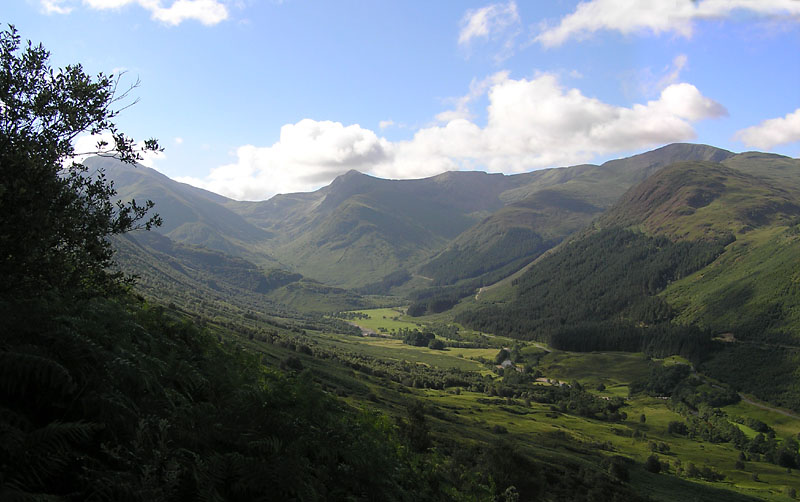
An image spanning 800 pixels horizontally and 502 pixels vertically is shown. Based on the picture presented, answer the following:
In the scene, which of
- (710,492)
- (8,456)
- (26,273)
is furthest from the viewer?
(710,492)

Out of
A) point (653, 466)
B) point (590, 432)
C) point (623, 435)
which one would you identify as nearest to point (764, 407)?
point (623, 435)

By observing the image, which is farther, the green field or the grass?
the green field

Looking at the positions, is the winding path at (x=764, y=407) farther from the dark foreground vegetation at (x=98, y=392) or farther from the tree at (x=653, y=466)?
the dark foreground vegetation at (x=98, y=392)

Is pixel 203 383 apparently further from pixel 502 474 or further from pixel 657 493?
pixel 657 493

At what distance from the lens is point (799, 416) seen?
534 ft

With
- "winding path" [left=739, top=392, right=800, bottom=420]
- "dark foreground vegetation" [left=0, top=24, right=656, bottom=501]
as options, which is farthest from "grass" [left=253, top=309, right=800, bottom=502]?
"dark foreground vegetation" [left=0, top=24, right=656, bottom=501]

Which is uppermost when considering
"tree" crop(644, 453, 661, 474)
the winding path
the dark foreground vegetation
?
the dark foreground vegetation

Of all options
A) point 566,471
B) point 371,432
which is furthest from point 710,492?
point 371,432

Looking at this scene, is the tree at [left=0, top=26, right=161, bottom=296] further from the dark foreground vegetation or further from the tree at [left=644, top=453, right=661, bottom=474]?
the tree at [left=644, top=453, right=661, bottom=474]

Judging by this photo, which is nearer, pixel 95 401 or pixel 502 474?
pixel 95 401

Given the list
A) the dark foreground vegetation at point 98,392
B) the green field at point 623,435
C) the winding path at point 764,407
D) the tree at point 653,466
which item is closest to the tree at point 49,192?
the dark foreground vegetation at point 98,392

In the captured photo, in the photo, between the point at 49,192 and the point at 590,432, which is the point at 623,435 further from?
the point at 49,192

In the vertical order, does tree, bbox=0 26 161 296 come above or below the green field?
above

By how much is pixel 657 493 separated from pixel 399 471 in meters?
81.3
